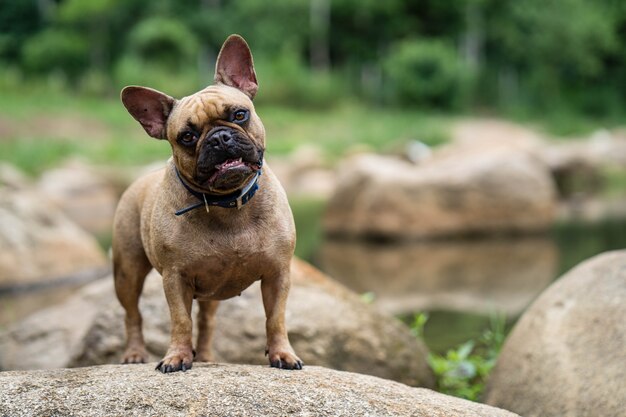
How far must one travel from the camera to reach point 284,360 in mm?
3910

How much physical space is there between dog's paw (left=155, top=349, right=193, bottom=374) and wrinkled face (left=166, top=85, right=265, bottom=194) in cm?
79

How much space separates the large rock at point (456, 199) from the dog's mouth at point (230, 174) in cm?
1184

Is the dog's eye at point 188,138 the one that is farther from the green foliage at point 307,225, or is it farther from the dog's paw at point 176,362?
the green foliage at point 307,225

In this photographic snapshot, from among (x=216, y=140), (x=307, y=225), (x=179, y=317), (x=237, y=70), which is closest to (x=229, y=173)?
(x=216, y=140)

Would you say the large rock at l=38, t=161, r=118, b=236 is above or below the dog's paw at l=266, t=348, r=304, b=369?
below

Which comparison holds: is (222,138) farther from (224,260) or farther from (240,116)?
(224,260)

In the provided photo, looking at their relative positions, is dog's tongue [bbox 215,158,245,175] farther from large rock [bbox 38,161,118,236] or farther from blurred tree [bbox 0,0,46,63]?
blurred tree [bbox 0,0,46,63]

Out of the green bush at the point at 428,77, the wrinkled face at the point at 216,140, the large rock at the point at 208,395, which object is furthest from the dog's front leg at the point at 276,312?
the green bush at the point at 428,77

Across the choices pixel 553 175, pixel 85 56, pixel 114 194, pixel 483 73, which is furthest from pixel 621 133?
pixel 85 56

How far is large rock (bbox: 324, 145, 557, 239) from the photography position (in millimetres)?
15336

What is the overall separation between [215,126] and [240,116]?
0.47ft

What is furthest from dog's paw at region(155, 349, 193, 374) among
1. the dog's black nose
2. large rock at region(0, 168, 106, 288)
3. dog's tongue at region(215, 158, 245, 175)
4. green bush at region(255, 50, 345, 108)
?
green bush at region(255, 50, 345, 108)

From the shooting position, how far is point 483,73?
42.9 metres

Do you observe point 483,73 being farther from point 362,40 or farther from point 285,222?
point 285,222
